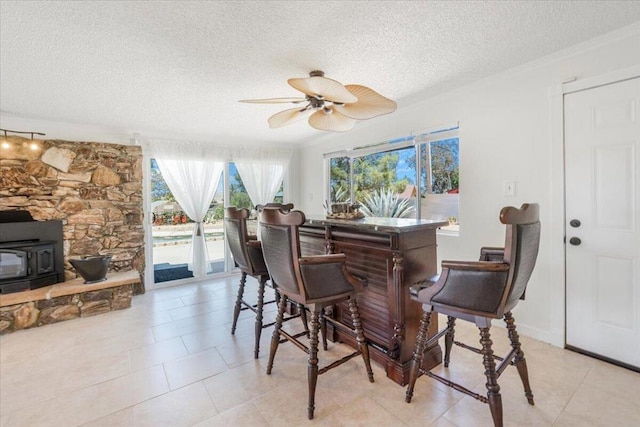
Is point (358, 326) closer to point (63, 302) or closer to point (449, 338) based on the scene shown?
point (449, 338)

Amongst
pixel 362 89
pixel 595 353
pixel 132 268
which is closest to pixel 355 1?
pixel 362 89

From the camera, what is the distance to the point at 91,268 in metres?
3.49

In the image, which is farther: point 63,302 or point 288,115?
point 63,302

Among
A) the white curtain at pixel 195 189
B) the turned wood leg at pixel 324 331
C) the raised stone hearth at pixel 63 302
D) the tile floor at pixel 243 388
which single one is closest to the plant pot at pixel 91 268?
the raised stone hearth at pixel 63 302

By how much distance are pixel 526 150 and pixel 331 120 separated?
1680mm

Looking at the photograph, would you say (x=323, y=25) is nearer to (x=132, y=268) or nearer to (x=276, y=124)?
(x=276, y=124)

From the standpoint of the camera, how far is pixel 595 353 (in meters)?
2.23

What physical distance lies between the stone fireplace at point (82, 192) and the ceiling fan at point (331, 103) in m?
2.73

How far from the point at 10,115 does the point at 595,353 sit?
625 cm

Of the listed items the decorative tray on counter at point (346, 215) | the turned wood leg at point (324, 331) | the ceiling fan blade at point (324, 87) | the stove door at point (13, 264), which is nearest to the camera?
the ceiling fan blade at point (324, 87)

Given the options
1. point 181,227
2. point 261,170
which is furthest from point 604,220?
point 181,227

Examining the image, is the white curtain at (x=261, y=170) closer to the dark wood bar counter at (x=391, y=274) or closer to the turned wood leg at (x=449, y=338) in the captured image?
the dark wood bar counter at (x=391, y=274)

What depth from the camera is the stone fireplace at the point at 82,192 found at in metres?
3.55

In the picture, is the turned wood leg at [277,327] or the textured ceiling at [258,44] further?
the turned wood leg at [277,327]
